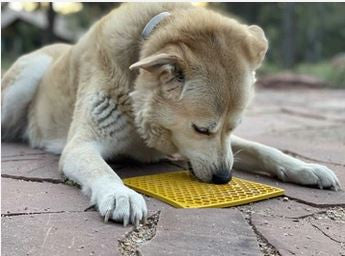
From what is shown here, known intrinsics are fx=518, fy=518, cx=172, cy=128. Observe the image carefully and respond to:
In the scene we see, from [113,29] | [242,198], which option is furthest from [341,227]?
[113,29]

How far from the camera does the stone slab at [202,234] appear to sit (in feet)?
5.48

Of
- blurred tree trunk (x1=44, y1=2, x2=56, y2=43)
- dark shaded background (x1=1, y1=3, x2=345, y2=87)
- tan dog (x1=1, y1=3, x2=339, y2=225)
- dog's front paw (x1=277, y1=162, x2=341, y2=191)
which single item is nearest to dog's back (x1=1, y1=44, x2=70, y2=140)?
tan dog (x1=1, y1=3, x2=339, y2=225)

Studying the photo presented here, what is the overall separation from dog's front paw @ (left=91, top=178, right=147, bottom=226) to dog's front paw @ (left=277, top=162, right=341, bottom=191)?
36.2 inches

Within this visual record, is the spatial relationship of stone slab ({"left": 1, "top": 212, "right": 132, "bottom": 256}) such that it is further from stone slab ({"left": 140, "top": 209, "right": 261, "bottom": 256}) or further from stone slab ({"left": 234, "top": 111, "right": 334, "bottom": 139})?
stone slab ({"left": 234, "top": 111, "right": 334, "bottom": 139})

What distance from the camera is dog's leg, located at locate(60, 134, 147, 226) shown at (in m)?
1.91

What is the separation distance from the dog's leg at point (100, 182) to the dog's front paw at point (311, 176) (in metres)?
0.89

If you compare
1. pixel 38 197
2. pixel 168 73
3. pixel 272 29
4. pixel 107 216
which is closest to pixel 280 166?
pixel 168 73

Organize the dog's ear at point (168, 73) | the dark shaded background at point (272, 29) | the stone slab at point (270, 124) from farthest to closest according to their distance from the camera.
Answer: the dark shaded background at point (272, 29) → the stone slab at point (270, 124) → the dog's ear at point (168, 73)

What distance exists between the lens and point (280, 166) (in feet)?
8.62

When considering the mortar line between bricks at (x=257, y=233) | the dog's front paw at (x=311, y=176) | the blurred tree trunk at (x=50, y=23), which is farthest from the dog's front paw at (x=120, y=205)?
the blurred tree trunk at (x=50, y=23)

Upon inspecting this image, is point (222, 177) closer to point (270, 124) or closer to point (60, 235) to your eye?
point (60, 235)

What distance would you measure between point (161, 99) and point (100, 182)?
0.52 meters

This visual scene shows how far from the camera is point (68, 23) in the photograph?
16312 millimetres

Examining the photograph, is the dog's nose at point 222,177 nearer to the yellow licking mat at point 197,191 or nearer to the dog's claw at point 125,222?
the yellow licking mat at point 197,191
